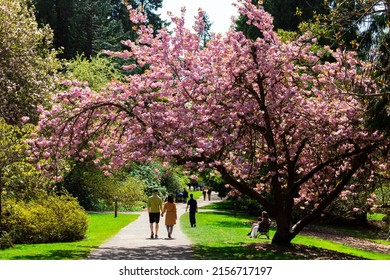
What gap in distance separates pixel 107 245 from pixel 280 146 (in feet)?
20.1

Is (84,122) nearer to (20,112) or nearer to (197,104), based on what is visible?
(197,104)

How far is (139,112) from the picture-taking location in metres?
14.9

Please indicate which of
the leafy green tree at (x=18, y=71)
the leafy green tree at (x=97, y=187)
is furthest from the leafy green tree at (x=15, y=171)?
the leafy green tree at (x=97, y=187)

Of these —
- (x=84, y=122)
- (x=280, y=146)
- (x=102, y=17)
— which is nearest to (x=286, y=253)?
(x=280, y=146)

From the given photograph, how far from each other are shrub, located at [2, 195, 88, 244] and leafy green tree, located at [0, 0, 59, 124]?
845cm

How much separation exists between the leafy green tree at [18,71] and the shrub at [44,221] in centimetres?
845

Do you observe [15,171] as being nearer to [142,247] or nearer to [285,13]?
[142,247]

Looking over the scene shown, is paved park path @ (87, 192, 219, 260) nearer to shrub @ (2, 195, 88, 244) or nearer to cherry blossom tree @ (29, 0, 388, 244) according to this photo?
shrub @ (2, 195, 88, 244)

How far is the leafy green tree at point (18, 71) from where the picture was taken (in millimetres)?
25953

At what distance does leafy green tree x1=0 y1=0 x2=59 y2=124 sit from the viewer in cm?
2595

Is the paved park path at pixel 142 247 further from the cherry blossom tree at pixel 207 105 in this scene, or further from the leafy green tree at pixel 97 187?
→ the leafy green tree at pixel 97 187

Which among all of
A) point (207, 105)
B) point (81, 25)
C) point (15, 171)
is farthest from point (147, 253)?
point (81, 25)

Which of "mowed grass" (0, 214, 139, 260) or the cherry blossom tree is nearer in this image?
"mowed grass" (0, 214, 139, 260)

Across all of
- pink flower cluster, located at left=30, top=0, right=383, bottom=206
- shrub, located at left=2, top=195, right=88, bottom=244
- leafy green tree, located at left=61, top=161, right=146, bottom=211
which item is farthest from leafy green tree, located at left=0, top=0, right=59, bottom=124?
pink flower cluster, located at left=30, top=0, right=383, bottom=206
